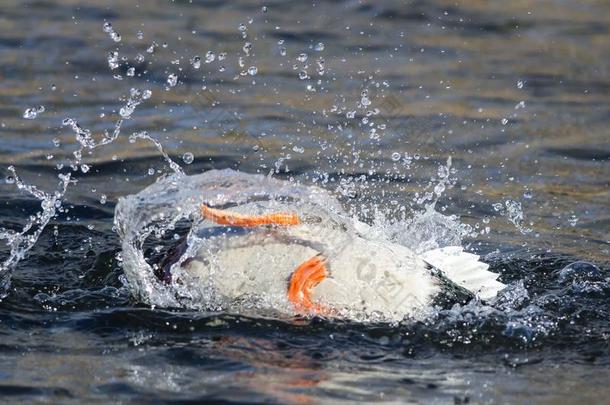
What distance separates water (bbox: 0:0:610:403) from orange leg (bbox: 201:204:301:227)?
362 millimetres

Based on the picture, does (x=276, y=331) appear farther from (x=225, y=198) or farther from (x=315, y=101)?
(x=315, y=101)

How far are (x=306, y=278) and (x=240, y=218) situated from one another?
0.29m

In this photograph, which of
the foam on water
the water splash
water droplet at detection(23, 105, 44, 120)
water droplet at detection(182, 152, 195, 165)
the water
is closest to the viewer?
the water

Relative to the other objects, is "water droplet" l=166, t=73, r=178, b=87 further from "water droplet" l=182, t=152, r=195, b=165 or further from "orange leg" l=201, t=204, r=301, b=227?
"orange leg" l=201, t=204, r=301, b=227

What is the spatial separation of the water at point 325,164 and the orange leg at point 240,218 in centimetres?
36

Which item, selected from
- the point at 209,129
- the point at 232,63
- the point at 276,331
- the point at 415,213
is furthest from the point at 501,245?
the point at 232,63

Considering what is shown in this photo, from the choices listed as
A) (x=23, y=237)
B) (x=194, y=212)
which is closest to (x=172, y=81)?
(x=23, y=237)

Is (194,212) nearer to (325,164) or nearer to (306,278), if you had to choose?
(306,278)

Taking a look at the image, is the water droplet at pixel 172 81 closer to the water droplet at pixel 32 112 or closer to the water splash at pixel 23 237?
the water droplet at pixel 32 112

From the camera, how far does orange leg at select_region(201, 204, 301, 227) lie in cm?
379

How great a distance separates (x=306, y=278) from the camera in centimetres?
377

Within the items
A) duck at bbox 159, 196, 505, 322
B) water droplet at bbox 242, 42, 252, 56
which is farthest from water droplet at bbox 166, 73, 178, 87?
duck at bbox 159, 196, 505, 322

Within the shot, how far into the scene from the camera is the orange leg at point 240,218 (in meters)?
3.79

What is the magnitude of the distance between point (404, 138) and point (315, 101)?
30.3 inches
